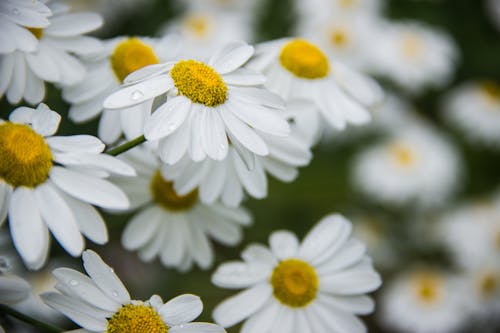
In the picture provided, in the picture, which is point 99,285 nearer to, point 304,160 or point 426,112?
point 304,160

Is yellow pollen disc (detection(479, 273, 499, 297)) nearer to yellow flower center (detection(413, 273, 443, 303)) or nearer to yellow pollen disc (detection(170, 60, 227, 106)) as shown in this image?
yellow flower center (detection(413, 273, 443, 303))

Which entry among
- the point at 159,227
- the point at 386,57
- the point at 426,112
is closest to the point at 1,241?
the point at 159,227

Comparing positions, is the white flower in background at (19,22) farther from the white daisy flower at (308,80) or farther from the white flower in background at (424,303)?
the white flower in background at (424,303)

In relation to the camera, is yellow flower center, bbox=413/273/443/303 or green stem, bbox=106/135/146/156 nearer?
green stem, bbox=106/135/146/156

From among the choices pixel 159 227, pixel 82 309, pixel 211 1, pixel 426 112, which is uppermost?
pixel 82 309

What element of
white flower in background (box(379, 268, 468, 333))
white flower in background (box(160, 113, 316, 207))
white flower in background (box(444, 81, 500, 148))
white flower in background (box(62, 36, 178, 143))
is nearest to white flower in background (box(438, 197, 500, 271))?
white flower in background (box(379, 268, 468, 333))

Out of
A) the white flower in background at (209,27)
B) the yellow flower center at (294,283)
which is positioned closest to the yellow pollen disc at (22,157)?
the yellow flower center at (294,283)

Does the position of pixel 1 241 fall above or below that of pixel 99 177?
below
